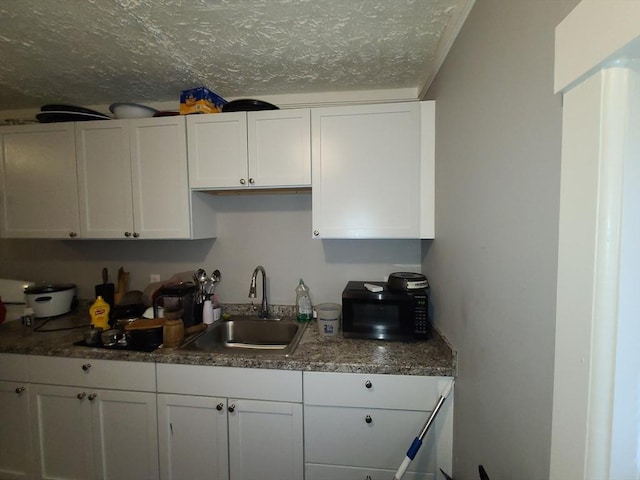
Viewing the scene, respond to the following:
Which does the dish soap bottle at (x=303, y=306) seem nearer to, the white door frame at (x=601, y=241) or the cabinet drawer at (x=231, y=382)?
the cabinet drawer at (x=231, y=382)

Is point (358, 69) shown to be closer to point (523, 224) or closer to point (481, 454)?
point (523, 224)

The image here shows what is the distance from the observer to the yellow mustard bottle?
1.59m

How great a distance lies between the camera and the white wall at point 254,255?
6.03ft

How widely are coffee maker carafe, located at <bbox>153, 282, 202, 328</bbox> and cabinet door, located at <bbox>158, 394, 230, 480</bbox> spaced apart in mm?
423

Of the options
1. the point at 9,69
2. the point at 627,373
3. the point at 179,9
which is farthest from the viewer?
the point at 9,69

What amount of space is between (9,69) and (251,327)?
80.5 inches

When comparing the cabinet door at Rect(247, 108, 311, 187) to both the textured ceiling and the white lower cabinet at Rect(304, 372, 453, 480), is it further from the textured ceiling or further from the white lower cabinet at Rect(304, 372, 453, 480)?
the white lower cabinet at Rect(304, 372, 453, 480)

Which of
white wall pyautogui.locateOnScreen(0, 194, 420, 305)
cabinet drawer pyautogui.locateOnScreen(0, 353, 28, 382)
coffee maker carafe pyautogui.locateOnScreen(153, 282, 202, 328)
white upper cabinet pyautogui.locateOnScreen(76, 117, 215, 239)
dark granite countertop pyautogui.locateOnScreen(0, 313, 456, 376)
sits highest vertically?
white upper cabinet pyautogui.locateOnScreen(76, 117, 215, 239)

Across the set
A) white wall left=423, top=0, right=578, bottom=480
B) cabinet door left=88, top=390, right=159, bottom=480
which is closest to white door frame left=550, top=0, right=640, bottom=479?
white wall left=423, top=0, right=578, bottom=480

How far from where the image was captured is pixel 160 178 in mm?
1612

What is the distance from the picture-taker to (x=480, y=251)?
0.89 metres

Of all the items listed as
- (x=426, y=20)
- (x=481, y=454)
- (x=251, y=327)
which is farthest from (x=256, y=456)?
(x=426, y=20)

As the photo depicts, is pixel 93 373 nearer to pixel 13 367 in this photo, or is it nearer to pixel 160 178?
pixel 13 367

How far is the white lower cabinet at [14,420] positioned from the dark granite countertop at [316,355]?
0.11 meters
